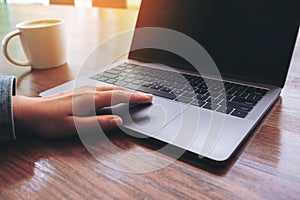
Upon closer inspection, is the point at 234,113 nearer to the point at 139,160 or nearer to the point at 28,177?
the point at 139,160

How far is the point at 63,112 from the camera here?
1.60 ft

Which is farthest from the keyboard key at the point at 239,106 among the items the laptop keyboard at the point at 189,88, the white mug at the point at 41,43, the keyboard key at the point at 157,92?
the white mug at the point at 41,43

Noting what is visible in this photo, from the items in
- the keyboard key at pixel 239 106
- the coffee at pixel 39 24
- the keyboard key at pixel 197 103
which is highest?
the coffee at pixel 39 24

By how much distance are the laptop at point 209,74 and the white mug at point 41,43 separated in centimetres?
16

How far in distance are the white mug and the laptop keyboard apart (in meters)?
0.18

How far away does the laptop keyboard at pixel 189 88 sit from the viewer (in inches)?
21.4

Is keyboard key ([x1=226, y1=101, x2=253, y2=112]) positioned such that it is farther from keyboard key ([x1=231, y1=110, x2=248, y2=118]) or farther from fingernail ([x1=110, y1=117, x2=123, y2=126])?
fingernail ([x1=110, y1=117, x2=123, y2=126])

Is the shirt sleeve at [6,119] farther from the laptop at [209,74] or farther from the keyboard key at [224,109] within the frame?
the keyboard key at [224,109]

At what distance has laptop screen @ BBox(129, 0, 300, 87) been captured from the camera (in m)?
0.60

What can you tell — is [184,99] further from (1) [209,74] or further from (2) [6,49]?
(2) [6,49]

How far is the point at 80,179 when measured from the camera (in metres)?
0.39

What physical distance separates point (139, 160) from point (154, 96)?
185mm

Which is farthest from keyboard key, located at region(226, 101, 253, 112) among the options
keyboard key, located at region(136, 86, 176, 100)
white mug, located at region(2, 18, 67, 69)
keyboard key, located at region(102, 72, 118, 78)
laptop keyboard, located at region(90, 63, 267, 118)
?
white mug, located at region(2, 18, 67, 69)

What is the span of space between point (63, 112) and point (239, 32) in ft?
1.35
